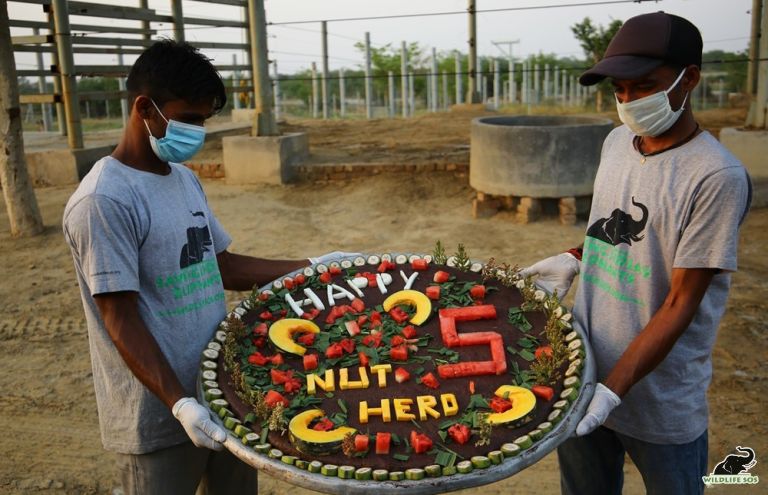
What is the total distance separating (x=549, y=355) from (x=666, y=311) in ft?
1.16

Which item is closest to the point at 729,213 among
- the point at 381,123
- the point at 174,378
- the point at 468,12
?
the point at 174,378

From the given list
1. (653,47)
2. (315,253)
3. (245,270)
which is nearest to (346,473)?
(245,270)

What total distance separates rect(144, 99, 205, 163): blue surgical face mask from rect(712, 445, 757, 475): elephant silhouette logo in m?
2.92

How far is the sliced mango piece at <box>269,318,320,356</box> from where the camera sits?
7.31 feet

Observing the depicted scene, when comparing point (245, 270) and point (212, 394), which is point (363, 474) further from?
point (245, 270)

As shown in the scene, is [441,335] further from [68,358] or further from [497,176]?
[497,176]

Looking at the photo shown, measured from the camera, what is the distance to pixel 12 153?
770cm

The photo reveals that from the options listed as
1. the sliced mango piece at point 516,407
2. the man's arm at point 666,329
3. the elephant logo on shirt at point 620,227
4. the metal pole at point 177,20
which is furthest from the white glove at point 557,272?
the metal pole at point 177,20

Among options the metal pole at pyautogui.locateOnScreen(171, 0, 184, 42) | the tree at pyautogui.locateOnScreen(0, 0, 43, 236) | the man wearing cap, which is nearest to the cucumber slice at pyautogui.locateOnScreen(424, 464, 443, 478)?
the man wearing cap

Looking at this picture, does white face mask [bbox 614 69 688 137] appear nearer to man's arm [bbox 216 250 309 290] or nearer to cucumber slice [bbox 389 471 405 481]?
cucumber slice [bbox 389 471 405 481]

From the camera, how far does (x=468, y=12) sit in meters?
12.7

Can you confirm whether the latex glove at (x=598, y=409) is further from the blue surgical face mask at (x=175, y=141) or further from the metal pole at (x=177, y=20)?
the metal pole at (x=177, y=20)

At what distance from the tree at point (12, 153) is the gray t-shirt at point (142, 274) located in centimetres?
648

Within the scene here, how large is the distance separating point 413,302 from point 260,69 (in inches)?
311
